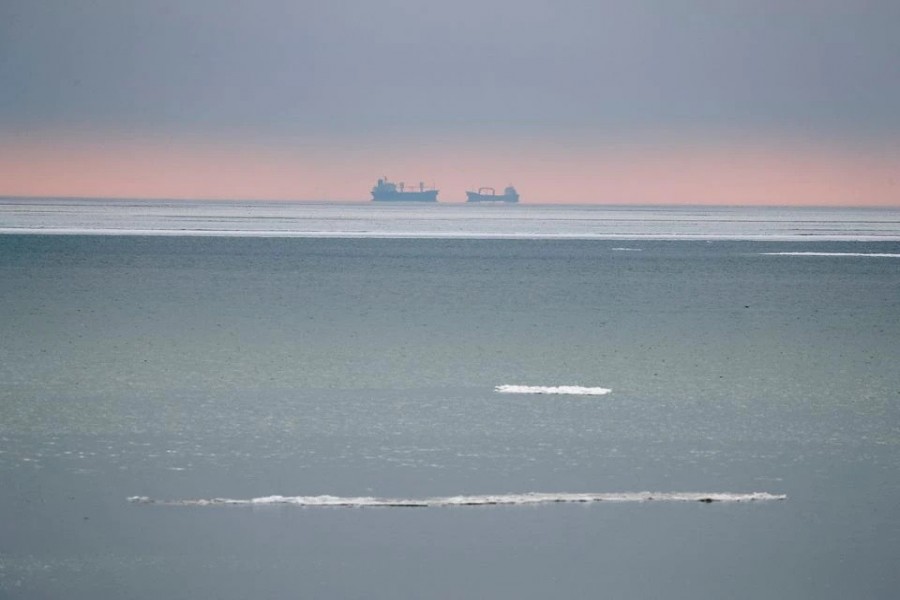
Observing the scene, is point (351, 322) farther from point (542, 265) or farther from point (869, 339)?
point (542, 265)

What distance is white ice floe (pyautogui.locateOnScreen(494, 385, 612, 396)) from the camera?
35.5 ft

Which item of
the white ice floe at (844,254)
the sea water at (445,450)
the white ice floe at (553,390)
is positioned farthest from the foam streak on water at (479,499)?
the white ice floe at (844,254)

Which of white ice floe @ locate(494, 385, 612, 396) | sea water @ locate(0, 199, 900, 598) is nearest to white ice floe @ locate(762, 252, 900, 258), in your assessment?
sea water @ locate(0, 199, 900, 598)

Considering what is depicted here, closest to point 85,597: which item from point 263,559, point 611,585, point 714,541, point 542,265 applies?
point 263,559

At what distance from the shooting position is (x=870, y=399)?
1070 centimetres

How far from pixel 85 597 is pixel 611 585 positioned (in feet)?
7.29

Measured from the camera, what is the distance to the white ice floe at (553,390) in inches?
426

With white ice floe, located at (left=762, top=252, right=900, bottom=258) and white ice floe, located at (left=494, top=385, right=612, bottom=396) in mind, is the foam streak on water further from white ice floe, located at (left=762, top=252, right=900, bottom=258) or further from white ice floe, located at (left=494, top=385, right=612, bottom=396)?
white ice floe, located at (left=762, top=252, right=900, bottom=258)

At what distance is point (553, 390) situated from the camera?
35.9 feet

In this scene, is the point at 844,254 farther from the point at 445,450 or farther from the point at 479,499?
the point at 479,499

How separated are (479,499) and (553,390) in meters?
4.02

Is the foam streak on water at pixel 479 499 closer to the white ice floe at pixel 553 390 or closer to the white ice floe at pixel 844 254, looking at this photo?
the white ice floe at pixel 553 390

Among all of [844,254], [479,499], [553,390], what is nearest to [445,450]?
[479,499]

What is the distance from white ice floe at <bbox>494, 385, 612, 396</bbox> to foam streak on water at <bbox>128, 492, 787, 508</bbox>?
361cm
